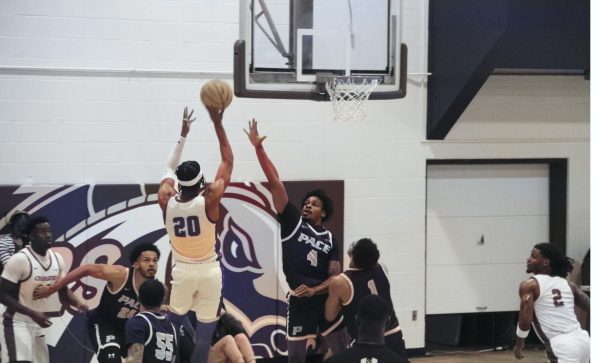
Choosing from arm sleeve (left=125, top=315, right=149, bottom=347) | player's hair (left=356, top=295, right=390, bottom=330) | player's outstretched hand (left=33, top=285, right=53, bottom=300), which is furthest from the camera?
player's outstretched hand (left=33, top=285, right=53, bottom=300)

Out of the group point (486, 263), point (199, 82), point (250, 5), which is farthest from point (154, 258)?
point (486, 263)

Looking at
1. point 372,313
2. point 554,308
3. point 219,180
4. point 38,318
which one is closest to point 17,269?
point 38,318

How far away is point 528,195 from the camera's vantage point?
10.9 m

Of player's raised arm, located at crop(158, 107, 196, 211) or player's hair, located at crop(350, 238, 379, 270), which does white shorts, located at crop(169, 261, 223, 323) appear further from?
player's hair, located at crop(350, 238, 379, 270)

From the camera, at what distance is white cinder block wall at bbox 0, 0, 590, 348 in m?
9.13

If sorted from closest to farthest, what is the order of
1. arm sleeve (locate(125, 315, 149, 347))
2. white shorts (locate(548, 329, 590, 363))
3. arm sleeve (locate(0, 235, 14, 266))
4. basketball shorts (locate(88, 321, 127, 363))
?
arm sleeve (locate(125, 315, 149, 347)) → white shorts (locate(548, 329, 590, 363)) → basketball shorts (locate(88, 321, 127, 363)) → arm sleeve (locate(0, 235, 14, 266))

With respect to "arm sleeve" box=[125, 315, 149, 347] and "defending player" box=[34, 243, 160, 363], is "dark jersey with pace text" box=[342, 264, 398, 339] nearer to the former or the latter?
"defending player" box=[34, 243, 160, 363]

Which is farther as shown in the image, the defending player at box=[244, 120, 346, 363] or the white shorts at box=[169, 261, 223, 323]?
the defending player at box=[244, 120, 346, 363]

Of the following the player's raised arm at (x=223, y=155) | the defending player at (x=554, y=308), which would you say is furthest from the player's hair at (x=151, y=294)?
the defending player at (x=554, y=308)

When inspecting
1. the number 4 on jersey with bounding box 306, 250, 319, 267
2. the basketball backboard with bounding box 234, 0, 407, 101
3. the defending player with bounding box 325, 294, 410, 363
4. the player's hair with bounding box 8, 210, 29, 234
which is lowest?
the defending player with bounding box 325, 294, 410, 363

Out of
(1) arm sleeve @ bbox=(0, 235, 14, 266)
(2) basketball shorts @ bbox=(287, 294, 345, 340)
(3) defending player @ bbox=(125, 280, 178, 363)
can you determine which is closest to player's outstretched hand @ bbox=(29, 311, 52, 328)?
(1) arm sleeve @ bbox=(0, 235, 14, 266)

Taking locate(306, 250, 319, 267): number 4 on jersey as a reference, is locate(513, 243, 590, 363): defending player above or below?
below

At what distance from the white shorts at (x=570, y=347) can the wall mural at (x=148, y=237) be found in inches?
132

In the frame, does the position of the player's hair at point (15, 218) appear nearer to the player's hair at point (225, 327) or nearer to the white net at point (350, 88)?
the player's hair at point (225, 327)
